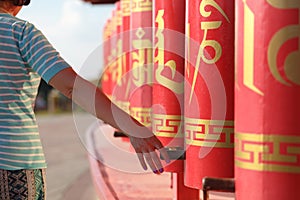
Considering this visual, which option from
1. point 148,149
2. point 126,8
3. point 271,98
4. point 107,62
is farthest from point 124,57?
point 271,98

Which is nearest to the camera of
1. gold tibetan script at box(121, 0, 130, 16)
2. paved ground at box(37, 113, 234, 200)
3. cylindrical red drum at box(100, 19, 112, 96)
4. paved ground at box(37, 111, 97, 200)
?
paved ground at box(37, 113, 234, 200)

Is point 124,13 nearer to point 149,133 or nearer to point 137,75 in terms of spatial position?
point 137,75

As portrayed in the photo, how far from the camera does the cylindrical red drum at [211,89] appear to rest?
2.78ft

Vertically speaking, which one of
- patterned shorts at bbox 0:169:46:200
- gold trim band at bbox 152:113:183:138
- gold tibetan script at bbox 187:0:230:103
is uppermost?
gold tibetan script at bbox 187:0:230:103

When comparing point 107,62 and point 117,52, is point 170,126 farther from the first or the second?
point 107,62

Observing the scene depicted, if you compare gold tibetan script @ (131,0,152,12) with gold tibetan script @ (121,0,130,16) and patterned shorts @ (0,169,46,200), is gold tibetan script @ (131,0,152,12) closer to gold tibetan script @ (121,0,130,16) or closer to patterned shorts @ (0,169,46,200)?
gold tibetan script @ (121,0,130,16)

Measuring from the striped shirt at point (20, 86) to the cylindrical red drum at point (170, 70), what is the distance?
242mm

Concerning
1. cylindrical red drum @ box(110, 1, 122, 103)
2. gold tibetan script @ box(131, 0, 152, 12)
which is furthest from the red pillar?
cylindrical red drum @ box(110, 1, 122, 103)

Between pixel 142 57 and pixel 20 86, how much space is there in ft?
1.92

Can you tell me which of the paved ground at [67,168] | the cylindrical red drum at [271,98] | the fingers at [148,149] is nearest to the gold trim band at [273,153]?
the cylindrical red drum at [271,98]

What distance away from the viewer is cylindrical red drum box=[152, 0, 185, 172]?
1.06 meters

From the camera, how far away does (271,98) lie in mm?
677

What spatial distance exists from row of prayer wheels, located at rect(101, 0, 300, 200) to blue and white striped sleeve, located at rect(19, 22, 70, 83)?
19 cm

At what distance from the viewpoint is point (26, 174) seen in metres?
0.89
